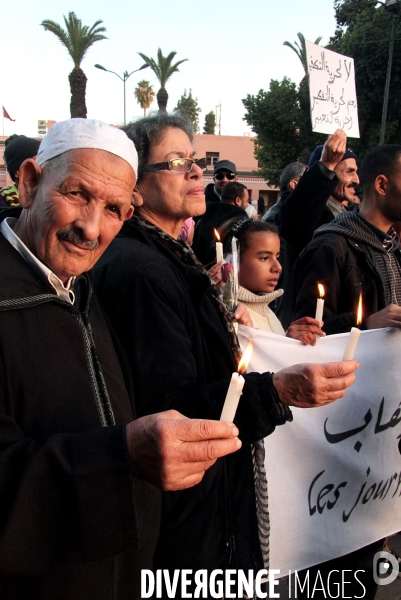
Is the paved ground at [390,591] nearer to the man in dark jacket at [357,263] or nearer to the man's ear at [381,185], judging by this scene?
the man in dark jacket at [357,263]

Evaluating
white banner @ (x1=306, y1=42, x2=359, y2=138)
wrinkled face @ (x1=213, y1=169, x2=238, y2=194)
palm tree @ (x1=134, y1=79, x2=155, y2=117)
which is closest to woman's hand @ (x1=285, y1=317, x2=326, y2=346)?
white banner @ (x1=306, y1=42, x2=359, y2=138)

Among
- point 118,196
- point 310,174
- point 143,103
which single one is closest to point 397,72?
point 310,174

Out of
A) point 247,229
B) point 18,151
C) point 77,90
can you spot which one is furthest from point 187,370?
point 77,90

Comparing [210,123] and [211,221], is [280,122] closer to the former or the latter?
[211,221]

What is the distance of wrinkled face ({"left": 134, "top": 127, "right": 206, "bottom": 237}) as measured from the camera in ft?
6.97

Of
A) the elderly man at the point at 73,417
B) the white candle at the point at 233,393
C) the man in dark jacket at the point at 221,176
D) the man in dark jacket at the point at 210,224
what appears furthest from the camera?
the man in dark jacket at the point at 221,176

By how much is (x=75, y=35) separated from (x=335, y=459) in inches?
1212

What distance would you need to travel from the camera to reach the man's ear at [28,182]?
153 centimetres

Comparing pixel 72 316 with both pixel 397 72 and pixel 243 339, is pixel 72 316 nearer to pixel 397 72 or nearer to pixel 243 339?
pixel 243 339

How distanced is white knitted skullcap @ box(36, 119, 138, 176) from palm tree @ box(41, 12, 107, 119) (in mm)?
29108

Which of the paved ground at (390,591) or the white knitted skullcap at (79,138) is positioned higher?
the white knitted skullcap at (79,138)

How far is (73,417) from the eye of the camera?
4.28 feet

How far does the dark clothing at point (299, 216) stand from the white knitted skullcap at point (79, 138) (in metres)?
1.97

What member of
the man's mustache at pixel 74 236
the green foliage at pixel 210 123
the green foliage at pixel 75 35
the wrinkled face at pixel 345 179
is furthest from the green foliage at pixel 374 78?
the green foliage at pixel 210 123
